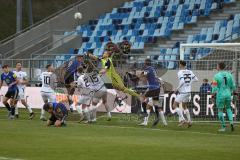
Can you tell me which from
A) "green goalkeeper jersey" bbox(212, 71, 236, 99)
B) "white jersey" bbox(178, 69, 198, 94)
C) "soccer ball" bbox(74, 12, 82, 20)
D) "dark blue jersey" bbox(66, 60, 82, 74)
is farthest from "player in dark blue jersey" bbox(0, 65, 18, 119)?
"soccer ball" bbox(74, 12, 82, 20)

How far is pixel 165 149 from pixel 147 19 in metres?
27.9

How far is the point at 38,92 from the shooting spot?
34.2 meters

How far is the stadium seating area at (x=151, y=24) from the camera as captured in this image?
3841 cm

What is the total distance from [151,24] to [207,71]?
14.3 m

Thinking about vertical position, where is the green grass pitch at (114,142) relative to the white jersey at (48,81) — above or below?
below

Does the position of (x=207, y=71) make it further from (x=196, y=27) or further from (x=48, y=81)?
(x=196, y=27)

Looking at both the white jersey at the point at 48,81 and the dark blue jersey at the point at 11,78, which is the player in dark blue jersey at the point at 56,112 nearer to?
the white jersey at the point at 48,81

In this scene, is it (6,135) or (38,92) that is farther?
(38,92)

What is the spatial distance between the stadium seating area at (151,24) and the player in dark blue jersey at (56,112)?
13669 mm

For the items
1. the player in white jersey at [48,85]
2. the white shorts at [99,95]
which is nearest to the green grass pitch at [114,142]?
the white shorts at [99,95]

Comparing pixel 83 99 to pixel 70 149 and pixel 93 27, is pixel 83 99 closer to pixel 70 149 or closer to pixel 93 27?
pixel 70 149

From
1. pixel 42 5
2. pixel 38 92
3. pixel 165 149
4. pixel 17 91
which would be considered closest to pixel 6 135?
pixel 165 149

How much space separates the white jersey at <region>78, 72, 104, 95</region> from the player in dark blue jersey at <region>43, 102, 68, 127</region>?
2826 millimetres

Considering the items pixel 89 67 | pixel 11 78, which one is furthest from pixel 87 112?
pixel 11 78
